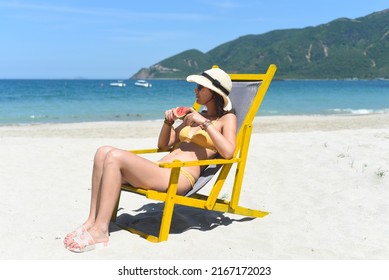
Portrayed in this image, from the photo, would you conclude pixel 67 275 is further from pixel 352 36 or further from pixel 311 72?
pixel 352 36

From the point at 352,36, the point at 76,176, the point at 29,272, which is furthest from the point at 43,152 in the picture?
the point at 352,36

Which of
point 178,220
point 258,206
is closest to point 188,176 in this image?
point 178,220

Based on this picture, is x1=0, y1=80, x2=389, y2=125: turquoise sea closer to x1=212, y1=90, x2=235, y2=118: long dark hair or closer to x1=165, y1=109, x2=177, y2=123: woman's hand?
x1=165, y1=109, x2=177, y2=123: woman's hand

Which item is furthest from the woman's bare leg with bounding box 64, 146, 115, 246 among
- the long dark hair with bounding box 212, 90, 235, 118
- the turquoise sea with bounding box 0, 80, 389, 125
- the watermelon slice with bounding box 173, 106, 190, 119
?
the turquoise sea with bounding box 0, 80, 389, 125

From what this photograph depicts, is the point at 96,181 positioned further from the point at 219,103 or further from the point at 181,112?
the point at 219,103

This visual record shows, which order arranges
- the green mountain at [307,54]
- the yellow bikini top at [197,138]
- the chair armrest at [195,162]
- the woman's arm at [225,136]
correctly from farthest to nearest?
the green mountain at [307,54]
the yellow bikini top at [197,138]
the woman's arm at [225,136]
the chair armrest at [195,162]

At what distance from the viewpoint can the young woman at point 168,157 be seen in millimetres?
3951

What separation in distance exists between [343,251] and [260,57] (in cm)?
14256

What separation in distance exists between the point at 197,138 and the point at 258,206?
138cm

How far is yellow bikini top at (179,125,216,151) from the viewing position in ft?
14.2

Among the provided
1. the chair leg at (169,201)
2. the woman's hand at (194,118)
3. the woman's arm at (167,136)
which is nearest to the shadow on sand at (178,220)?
the chair leg at (169,201)

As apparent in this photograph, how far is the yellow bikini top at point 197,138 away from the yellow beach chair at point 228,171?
0.57ft

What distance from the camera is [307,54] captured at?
14412 centimetres

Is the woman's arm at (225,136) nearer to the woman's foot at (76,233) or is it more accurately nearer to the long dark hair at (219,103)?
the long dark hair at (219,103)
